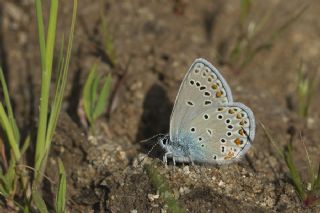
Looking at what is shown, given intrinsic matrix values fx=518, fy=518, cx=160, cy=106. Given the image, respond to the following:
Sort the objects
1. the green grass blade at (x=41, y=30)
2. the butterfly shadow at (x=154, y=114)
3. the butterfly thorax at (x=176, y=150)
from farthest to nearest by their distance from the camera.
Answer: the butterfly shadow at (x=154, y=114) → the butterfly thorax at (x=176, y=150) → the green grass blade at (x=41, y=30)

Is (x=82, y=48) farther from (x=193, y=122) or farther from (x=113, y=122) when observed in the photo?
(x=193, y=122)

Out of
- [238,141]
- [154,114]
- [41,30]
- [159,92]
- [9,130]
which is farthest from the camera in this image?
[159,92]

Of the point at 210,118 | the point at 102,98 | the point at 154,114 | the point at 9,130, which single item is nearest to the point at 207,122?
the point at 210,118

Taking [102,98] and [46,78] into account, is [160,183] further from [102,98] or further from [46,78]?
[102,98]

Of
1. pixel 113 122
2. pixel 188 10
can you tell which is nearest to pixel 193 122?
pixel 113 122

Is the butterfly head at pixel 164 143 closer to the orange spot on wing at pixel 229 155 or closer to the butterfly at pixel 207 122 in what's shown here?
the butterfly at pixel 207 122

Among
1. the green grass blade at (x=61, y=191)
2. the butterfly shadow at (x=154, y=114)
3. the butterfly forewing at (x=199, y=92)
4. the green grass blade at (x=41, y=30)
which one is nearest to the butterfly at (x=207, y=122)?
the butterfly forewing at (x=199, y=92)

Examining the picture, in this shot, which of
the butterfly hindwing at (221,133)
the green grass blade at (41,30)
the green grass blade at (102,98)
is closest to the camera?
the green grass blade at (41,30)
